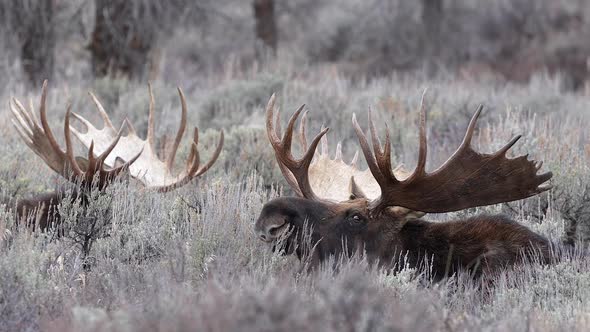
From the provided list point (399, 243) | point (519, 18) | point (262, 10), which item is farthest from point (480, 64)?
point (399, 243)

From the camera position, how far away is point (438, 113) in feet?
32.9

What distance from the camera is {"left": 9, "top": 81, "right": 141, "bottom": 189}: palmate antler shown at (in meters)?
6.01

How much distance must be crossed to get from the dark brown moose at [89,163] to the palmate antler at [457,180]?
1.85 m

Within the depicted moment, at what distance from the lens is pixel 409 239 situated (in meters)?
5.14

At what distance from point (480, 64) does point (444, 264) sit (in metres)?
17.6

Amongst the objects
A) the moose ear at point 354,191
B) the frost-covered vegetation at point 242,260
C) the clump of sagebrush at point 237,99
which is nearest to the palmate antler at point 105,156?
the frost-covered vegetation at point 242,260

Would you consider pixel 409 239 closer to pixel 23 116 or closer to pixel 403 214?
pixel 403 214

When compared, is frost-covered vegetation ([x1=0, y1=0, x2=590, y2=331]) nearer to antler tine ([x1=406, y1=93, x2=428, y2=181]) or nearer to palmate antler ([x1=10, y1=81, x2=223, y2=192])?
palmate antler ([x1=10, y1=81, x2=223, y2=192])

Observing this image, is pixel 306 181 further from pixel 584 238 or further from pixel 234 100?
pixel 234 100

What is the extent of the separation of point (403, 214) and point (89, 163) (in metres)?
2.23

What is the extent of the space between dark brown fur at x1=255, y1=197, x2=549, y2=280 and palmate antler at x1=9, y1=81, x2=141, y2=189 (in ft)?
5.33

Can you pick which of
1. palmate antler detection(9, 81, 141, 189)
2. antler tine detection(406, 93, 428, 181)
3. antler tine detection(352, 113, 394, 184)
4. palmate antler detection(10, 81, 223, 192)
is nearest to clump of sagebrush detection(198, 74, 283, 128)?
palmate antler detection(10, 81, 223, 192)

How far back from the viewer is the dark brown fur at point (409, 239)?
16.1 ft

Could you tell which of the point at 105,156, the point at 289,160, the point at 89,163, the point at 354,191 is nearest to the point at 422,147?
the point at 354,191
